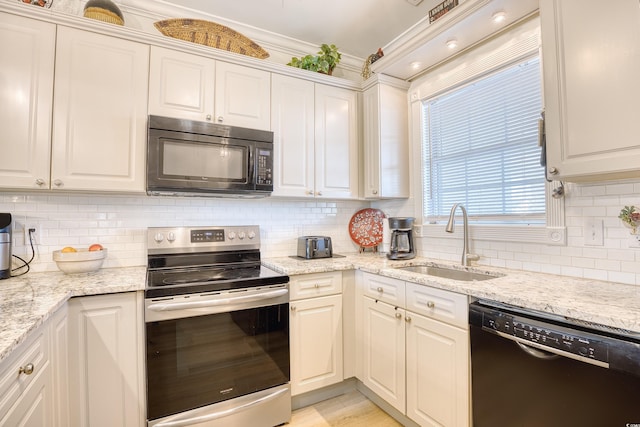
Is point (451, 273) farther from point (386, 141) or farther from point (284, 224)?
point (284, 224)

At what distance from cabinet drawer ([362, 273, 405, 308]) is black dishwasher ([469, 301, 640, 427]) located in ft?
1.46

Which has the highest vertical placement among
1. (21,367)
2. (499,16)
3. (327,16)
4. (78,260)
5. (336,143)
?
(327,16)

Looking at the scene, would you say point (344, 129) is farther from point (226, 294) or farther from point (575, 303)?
point (575, 303)

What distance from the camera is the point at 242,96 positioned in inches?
84.1

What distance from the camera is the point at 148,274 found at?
6.08 ft

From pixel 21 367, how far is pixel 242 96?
1785 millimetres

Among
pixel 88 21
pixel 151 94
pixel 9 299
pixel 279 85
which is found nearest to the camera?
pixel 9 299

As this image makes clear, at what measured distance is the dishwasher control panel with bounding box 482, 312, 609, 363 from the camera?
39.6 inches

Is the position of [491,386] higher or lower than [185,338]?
lower

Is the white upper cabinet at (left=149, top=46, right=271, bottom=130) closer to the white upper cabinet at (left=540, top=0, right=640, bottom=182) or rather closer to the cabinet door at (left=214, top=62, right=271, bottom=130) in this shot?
the cabinet door at (left=214, top=62, right=271, bottom=130)

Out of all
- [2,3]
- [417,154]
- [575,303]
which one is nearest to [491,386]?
[575,303]

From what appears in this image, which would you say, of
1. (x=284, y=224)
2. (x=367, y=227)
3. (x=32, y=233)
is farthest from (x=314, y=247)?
(x=32, y=233)

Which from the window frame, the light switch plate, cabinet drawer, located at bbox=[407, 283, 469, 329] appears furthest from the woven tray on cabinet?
the light switch plate

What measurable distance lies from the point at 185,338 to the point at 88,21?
1.83 meters
